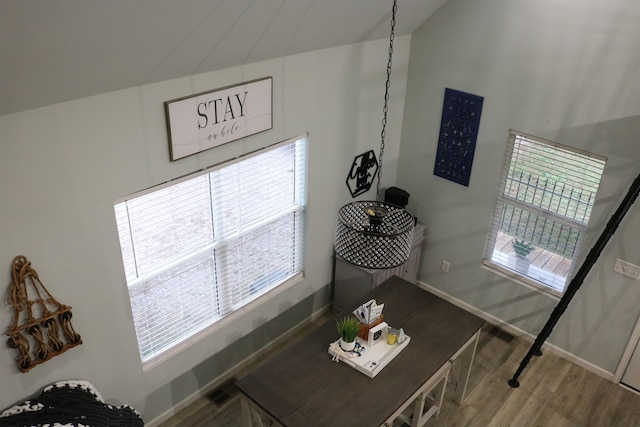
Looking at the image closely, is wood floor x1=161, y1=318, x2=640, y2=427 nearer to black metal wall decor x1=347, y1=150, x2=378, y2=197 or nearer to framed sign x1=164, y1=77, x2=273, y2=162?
black metal wall decor x1=347, y1=150, x2=378, y2=197

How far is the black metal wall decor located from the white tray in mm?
1644

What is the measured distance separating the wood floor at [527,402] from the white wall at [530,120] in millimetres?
247

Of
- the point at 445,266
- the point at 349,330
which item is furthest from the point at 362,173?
the point at 349,330

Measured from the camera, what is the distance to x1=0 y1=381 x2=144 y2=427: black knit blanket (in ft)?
9.73

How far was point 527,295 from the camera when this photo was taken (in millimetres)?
4855

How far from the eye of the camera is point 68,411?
3.08 m

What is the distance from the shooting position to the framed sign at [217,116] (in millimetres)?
3283

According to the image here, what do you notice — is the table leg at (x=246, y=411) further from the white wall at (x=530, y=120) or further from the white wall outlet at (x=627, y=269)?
the white wall outlet at (x=627, y=269)

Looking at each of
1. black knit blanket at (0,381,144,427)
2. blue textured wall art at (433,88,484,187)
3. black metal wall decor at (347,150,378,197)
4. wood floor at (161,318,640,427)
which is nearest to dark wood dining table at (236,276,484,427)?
wood floor at (161,318,640,427)

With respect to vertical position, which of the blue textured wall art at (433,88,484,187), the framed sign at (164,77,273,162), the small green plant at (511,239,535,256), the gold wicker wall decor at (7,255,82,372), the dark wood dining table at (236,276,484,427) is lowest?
the dark wood dining table at (236,276,484,427)

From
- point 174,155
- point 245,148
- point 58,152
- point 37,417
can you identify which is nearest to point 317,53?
point 245,148

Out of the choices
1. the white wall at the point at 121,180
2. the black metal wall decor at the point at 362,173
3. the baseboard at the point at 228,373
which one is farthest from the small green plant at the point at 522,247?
the baseboard at the point at 228,373

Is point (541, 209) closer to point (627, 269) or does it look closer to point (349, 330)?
point (627, 269)

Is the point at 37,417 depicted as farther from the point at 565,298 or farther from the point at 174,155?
the point at 565,298
